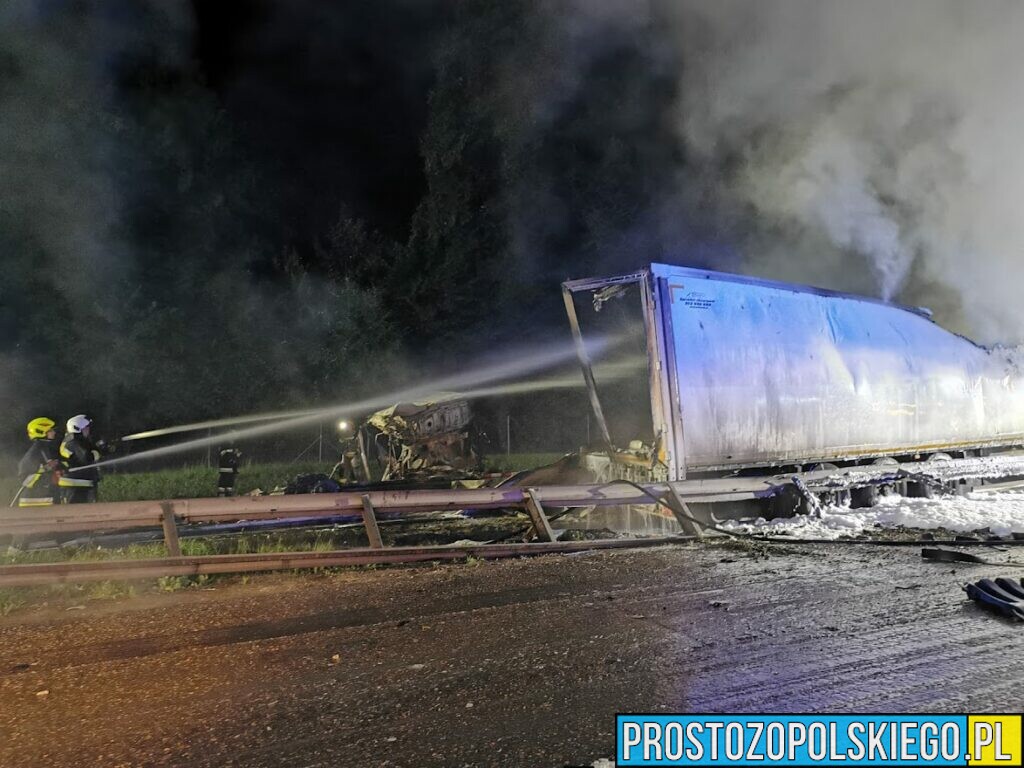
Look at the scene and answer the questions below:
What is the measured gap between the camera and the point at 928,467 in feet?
28.7

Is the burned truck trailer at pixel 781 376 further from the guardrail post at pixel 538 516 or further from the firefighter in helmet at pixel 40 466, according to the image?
the firefighter in helmet at pixel 40 466

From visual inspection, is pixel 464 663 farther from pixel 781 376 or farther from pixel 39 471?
pixel 39 471

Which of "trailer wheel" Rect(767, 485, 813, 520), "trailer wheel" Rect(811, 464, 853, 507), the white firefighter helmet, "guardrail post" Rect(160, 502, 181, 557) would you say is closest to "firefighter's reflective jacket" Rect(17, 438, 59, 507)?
the white firefighter helmet

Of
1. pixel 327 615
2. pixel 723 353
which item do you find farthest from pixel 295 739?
pixel 723 353

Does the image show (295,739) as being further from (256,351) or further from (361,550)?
(256,351)

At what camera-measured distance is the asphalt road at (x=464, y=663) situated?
93.7 inches

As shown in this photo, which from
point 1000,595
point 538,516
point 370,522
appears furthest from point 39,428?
point 1000,595

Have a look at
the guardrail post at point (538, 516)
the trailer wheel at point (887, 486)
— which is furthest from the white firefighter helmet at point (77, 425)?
the trailer wheel at point (887, 486)

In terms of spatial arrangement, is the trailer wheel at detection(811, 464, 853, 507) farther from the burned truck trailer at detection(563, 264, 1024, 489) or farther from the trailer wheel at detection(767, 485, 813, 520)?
the trailer wheel at detection(767, 485, 813, 520)

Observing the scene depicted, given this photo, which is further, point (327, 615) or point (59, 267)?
point (59, 267)

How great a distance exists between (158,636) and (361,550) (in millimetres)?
1820

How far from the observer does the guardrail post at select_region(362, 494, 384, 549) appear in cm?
543

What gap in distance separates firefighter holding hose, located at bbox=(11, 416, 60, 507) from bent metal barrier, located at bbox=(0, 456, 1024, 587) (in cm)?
175

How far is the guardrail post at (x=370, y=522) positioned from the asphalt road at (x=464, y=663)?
0.71 meters
